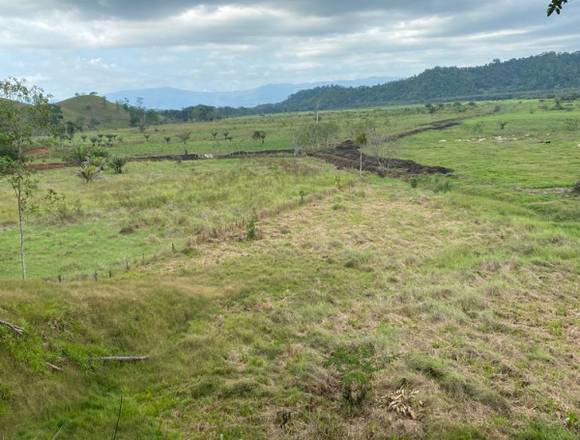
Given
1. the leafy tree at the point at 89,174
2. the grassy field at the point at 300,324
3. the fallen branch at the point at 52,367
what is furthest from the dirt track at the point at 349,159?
the fallen branch at the point at 52,367

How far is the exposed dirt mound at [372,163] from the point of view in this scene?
178ft

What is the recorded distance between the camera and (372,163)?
6262 cm

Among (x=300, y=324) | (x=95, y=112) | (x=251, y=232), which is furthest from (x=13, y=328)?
(x=95, y=112)

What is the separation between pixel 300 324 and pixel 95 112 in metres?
180

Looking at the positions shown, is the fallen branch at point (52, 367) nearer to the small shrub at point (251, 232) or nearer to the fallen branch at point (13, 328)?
the fallen branch at point (13, 328)

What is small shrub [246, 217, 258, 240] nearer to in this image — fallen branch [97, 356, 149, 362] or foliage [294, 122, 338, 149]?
fallen branch [97, 356, 149, 362]

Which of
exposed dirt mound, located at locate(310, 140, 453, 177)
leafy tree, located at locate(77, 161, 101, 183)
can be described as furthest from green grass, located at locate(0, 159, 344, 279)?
exposed dirt mound, located at locate(310, 140, 453, 177)

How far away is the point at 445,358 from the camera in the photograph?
13.5 metres

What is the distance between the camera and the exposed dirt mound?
54116 millimetres

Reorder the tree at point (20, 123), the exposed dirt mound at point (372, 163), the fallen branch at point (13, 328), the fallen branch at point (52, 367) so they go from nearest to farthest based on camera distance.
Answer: the fallen branch at point (52, 367) < the fallen branch at point (13, 328) < the tree at point (20, 123) < the exposed dirt mound at point (372, 163)

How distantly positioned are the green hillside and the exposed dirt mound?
4214 inches

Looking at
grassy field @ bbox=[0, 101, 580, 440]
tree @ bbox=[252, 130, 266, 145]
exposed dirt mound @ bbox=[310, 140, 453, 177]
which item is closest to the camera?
grassy field @ bbox=[0, 101, 580, 440]

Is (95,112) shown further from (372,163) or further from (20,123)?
(20,123)

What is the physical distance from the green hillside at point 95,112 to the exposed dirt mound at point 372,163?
10703 centimetres
